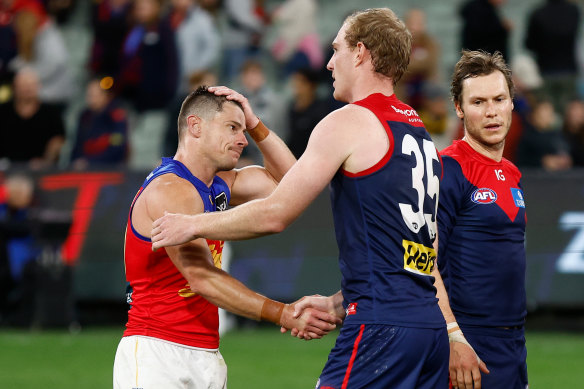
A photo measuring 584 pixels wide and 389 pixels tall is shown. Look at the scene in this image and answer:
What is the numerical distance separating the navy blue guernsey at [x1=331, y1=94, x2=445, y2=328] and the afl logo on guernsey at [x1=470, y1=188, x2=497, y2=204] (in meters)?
0.80

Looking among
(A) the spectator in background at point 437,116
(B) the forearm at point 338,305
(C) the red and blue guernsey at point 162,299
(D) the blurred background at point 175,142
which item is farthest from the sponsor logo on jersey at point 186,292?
(A) the spectator in background at point 437,116

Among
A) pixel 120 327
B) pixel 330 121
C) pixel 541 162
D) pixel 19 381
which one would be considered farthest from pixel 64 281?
pixel 330 121

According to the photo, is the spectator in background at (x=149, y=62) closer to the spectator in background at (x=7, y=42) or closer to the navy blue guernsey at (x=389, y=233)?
the spectator in background at (x=7, y=42)

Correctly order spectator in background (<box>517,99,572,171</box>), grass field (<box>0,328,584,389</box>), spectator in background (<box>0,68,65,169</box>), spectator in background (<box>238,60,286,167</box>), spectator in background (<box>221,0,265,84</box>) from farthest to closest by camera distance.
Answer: spectator in background (<box>221,0,265,84</box>) < spectator in background (<box>0,68,65,169</box>) < spectator in background (<box>238,60,286,167</box>) < spectator in background (<box>517,99,572,171</box>) < grass field (<box>0,328,584,389</box>)

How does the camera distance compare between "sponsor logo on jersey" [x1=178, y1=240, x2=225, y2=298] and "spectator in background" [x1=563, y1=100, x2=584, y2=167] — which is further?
"spectator in background" [x1=563, y1=100, x2=584, y2=167]

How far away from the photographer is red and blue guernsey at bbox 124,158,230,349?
199 inches

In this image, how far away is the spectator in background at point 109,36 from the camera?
14922mm

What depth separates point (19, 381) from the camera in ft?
32.0

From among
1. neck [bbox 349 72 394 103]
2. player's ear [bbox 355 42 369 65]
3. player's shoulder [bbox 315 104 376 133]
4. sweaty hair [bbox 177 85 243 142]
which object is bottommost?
sweaty hair [bbox 177 85 243 142]

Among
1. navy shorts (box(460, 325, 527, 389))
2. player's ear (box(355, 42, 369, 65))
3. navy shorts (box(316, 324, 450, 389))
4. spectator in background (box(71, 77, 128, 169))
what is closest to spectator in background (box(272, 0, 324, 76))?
spectator in background (box(71, 77, 128, 169))

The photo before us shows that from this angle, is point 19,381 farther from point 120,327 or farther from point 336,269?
point 336,269

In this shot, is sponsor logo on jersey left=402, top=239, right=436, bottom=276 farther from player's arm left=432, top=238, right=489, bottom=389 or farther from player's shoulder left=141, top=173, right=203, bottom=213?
player's shoulder left=141, top=173, right=203, bottom=213

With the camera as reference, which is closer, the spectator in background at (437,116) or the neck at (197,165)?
the neck at (197,165)

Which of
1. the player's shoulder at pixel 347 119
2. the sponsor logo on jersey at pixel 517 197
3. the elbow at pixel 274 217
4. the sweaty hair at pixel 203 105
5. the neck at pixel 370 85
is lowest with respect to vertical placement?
the sponsor logo on jersey at pixel 517 197
